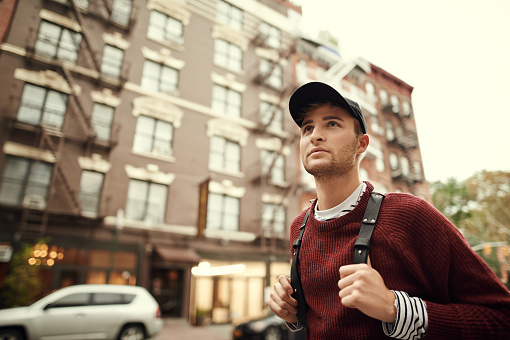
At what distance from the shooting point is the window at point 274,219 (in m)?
15.0

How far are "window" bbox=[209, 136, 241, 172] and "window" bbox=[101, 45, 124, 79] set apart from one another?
5.52 metres

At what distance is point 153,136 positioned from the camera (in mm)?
13523

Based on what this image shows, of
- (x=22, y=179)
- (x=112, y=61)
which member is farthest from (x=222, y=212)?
(x=112, y=61)

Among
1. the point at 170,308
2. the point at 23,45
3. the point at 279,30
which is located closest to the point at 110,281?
the point at 170,308

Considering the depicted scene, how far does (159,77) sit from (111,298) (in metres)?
10.6

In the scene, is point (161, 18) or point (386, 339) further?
point (161, 18)

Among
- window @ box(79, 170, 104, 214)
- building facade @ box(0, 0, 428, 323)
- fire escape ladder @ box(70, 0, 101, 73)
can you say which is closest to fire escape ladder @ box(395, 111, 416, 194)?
building facade @ box(0, 0, 428, 323)

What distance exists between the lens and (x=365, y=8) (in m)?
3.24

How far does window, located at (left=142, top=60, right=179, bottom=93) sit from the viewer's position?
1409 cm

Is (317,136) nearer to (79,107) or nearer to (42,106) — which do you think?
(79,107)

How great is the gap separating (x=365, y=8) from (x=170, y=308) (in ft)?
42.7

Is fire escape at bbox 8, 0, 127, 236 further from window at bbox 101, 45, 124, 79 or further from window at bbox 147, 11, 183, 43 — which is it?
window at bbox 147, 11, 183, 43

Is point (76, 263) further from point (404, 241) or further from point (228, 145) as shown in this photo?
point (404, 241)

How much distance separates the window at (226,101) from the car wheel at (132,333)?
10.9m
